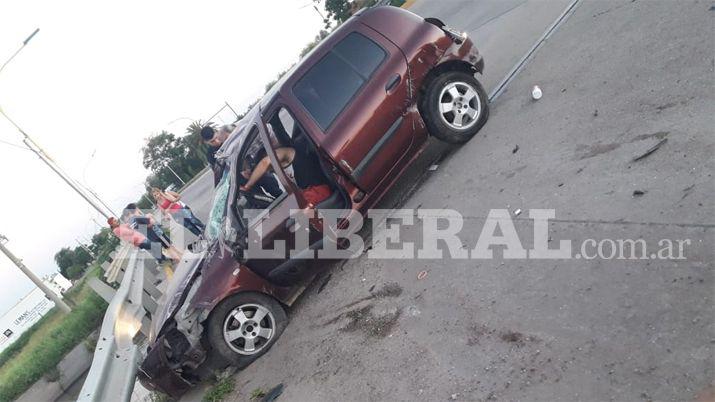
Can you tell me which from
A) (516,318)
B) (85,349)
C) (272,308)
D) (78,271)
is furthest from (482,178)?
(78,271)

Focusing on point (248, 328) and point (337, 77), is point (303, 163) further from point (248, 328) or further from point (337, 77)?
point (248, 328)

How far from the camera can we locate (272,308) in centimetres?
570

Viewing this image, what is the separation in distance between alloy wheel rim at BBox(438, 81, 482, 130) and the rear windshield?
0.90m

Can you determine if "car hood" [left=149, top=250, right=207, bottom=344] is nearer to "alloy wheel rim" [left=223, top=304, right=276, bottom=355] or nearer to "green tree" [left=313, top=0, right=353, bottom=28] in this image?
"alloy wheel rim" [left=223, top=304, right=276, bottom=355]

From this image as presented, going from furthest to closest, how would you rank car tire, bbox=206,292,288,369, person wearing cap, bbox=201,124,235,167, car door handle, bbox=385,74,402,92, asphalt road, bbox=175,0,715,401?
person wearing cap, bbox=201,124,235,167 < car door handle, bbox=385,74,402,92 < car tire, bbox=206,292,288,369 < asphalt road, bbox=175,0,715,401

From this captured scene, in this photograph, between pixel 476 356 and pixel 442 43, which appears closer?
pixel 476 356

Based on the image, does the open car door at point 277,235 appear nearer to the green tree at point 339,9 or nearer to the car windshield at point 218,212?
the car windshield at point 218,212

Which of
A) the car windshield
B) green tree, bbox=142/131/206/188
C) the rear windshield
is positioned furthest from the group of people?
green tree, bbox=142/131/206/188

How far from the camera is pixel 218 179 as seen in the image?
738 cm

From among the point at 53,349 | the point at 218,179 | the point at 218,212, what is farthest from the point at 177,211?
the point at 218,212

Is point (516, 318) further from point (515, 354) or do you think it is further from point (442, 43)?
point (442, 43)

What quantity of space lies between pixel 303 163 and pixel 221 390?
8.71ft

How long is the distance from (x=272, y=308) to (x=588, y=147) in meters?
3.62

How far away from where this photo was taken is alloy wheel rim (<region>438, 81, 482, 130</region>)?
241 inches
